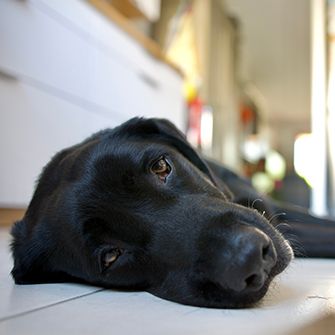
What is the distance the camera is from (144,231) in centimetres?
105

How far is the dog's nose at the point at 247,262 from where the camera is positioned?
2.71 ft

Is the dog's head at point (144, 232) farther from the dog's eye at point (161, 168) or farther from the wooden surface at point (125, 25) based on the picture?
the wooden surface at point (125, 25)

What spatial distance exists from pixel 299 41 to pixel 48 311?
774 centimetres

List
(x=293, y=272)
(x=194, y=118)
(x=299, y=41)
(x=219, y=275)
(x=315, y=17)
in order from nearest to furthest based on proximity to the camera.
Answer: (x=219, y=275) < (x=293, y=272) < (x=315, y=17) < (x=194, y=118) < (x=299, y=41)

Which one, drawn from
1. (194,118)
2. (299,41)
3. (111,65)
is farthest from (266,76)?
(111,65)

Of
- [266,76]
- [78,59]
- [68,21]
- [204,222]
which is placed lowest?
[204,222]

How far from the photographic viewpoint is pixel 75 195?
1.11 m

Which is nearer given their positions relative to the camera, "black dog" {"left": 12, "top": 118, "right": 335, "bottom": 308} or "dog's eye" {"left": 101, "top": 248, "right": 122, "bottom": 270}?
"black dog" {"left": 12, "top": 118, "right": 335, "bottom": 308}

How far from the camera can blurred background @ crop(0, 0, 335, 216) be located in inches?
101

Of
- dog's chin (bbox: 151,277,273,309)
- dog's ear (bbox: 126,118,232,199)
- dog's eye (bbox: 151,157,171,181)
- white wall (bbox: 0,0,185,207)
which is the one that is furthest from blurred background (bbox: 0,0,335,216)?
dog's chin (bbox: 151,277,273,309)

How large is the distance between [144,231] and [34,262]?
0.36 m

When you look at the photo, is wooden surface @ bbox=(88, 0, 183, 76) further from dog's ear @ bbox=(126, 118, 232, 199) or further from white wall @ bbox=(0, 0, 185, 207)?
dog's ear @ bbox=(126, 118, 232, 199)

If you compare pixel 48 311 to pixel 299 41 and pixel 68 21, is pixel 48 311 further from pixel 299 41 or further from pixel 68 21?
pixel 299 41

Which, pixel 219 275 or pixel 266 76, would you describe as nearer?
pixel 219 275
